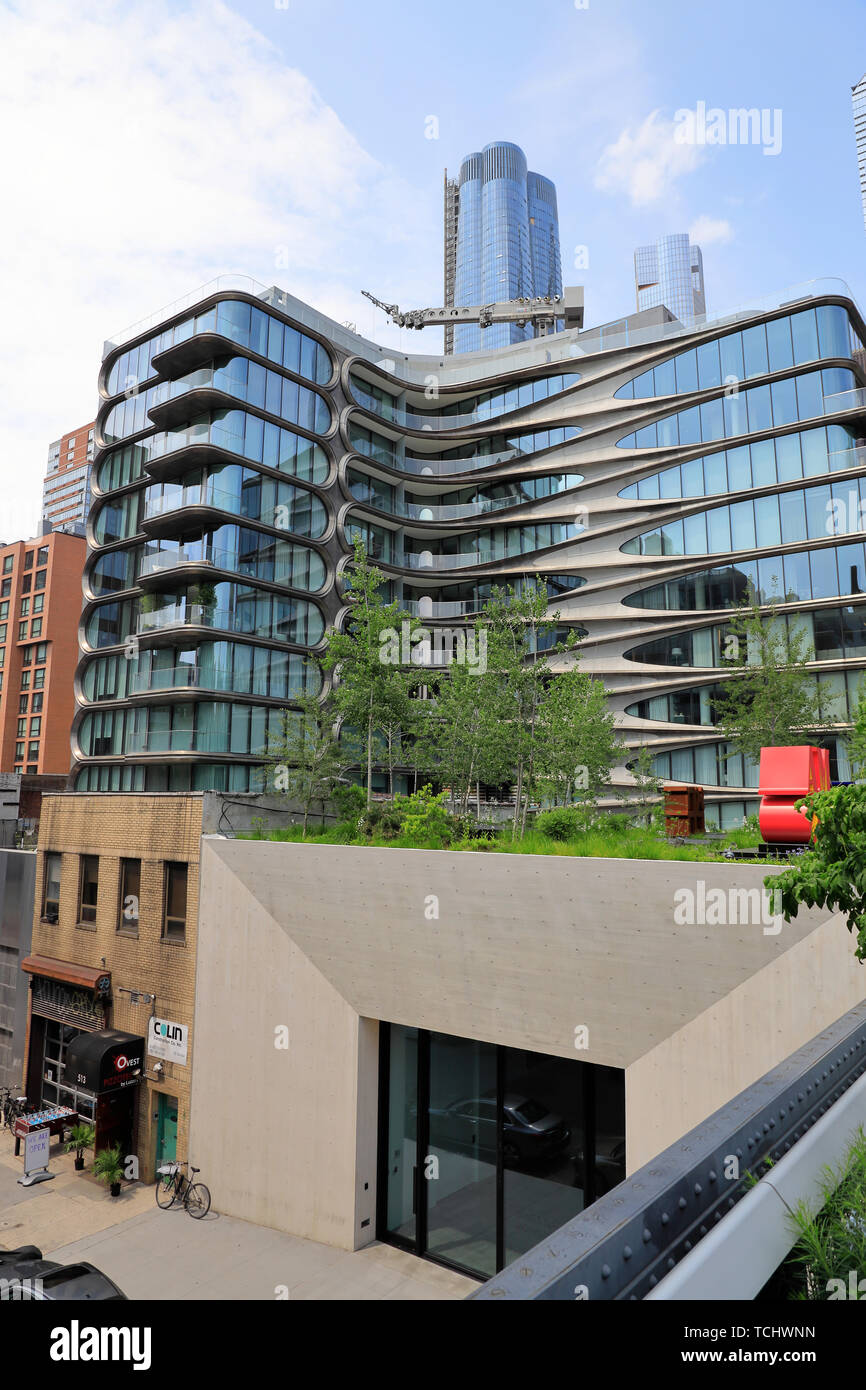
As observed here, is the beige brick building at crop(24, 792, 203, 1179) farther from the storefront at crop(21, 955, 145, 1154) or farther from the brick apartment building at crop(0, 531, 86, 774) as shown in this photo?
the brick apartment building at crop(0, 531, 86, 774)

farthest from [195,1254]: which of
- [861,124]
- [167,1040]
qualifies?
[861,124]

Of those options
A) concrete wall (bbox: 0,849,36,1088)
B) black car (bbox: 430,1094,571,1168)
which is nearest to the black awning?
concrete wall (bbox: 0,849,36,1088)

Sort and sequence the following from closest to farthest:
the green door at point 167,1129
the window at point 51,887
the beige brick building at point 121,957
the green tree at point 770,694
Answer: the green door at point 167,1129 < the beige brick building at point 121,957 < the window at point 51,887 < the green tree at point 770,694

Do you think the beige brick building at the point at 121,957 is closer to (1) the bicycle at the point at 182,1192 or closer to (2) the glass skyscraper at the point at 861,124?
(1) the bicycle at the point at 182,1192

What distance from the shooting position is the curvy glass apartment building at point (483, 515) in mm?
31703

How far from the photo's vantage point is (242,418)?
107ft

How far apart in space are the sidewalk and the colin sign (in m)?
2.92

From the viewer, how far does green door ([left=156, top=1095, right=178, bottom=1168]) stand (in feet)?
60.6

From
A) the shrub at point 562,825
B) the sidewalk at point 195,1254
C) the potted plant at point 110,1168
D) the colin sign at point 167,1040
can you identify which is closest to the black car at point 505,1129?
the sidewalk at point 195,1254

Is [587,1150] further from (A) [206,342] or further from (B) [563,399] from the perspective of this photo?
(B) [563,399]

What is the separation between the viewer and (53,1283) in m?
10.5

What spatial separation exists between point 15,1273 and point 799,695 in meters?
25.1

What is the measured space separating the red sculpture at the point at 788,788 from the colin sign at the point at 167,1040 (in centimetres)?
1351
